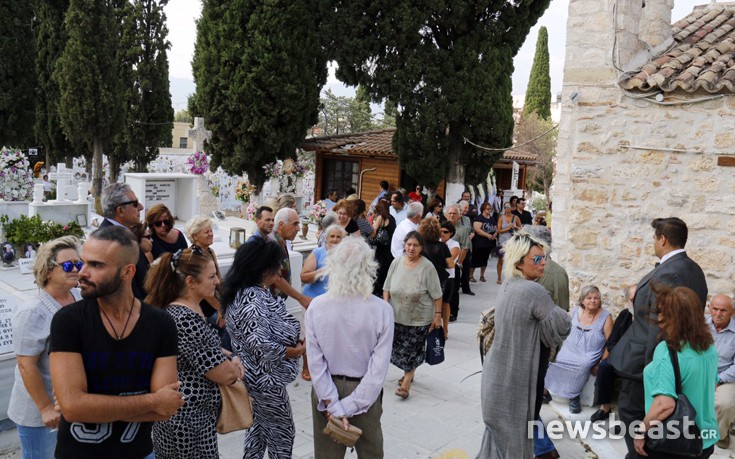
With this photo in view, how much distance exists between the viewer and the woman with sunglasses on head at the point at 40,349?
3117 millimetres

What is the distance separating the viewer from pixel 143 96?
79.8 ft

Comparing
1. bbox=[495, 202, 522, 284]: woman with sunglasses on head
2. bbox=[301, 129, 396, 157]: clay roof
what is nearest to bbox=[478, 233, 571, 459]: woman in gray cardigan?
bbox=[495, 202, 522, 284]: woman with sunglasses on head

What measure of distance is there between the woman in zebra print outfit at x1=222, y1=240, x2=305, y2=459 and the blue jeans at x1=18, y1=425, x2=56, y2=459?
1119mm

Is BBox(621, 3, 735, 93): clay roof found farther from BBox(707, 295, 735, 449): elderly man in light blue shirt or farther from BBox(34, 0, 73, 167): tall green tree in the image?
BBox(34, 0, 73, 167): tall green tree

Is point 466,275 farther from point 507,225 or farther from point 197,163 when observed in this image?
point 197,163

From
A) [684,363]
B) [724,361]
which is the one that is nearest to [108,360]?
[684,363]

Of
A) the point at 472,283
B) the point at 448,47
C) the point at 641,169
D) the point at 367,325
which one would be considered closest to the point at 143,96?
the point at 448,47

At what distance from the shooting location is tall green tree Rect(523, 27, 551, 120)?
1506 inches

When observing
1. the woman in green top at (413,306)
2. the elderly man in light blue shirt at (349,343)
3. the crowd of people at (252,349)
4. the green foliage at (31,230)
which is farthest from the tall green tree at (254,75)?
the elderly man in light blue shirt at (349,343)

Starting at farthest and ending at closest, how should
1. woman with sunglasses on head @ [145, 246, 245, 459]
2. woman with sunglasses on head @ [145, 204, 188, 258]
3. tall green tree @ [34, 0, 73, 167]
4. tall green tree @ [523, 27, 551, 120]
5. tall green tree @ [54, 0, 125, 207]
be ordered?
1. tall green tree @ [523, 27, 551, 120]
2. tall green tree @ [34, 0, 73, 167]
3. tall green tree @ [54, 0, 125, 207]
4. woman with sunglasses on head @ [145, 204, 188, 258]
5. woman with sunglasses on head @ [145, 246, 245, 459]

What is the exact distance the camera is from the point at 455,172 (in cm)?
1605

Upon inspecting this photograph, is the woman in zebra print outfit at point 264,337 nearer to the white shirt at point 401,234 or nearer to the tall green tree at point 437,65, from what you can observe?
the white shirt at point 401,234

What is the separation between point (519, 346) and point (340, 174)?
1755 centimetres

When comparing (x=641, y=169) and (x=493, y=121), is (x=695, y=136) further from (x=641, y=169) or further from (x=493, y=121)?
(x=493, y=121)
